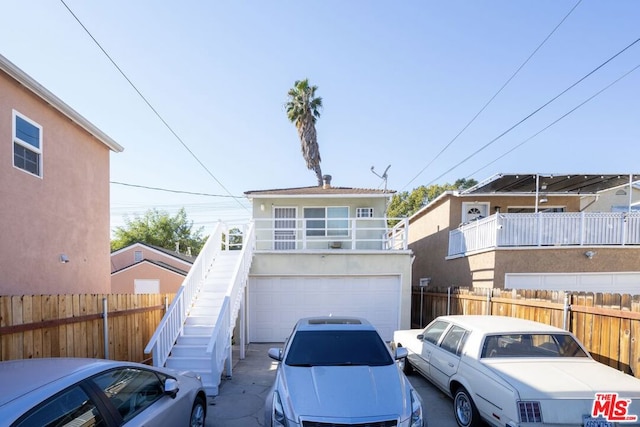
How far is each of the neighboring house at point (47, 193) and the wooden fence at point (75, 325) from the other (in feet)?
6.28

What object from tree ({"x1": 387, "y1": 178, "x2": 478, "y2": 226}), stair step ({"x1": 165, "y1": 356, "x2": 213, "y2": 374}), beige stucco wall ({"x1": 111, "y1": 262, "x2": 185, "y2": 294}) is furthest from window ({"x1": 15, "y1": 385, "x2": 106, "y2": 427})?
tree ({"x1": 387, "y1": 178, "x2": 478, "y2": 226})

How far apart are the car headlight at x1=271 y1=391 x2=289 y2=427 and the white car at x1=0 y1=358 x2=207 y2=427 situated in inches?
37.9

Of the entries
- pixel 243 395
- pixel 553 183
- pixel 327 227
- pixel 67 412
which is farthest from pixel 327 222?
pixel 67 412

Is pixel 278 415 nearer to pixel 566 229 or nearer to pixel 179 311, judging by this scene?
pixel 179 311

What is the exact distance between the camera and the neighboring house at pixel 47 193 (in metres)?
5.57

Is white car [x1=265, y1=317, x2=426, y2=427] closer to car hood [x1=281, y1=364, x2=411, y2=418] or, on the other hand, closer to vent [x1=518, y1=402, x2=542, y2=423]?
car hood [x1=281, y1=364, x2=411, y2=418]

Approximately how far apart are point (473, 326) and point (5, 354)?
598cm

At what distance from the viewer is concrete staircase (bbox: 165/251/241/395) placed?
18.5 ft

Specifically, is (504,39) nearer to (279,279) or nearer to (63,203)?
(279,279)

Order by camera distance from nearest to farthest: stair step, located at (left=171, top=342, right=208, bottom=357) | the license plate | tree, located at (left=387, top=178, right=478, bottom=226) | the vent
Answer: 1. the license plate
2. the vent
3. stair step, located at (left=171, top=342, right=208, bottom=357)
4. tree, located at (left=387, top=178, right=478, bottom=226)

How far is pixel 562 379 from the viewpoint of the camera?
3471 millimetres

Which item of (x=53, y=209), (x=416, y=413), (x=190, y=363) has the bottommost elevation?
(x=190, y=363)

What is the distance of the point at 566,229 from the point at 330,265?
716 centimetres

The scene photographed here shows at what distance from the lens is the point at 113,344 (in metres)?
5.54
